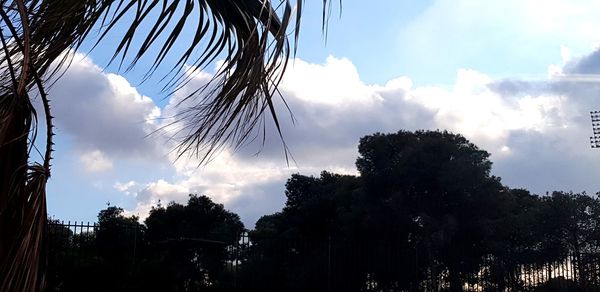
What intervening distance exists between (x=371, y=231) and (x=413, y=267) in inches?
436

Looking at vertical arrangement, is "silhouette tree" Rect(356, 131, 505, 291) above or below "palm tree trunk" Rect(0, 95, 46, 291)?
above

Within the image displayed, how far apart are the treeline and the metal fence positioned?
2 centimetres

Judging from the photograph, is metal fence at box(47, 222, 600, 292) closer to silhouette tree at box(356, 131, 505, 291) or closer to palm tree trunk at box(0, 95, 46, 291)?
silhouette tree at box(356, 131, 505, 291)

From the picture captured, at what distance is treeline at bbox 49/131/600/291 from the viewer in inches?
501

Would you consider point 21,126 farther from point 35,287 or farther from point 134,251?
point 134,251

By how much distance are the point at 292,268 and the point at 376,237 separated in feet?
30.6

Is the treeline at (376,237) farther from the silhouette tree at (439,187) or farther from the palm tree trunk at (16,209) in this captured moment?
the palm tree trunk at (16,209)

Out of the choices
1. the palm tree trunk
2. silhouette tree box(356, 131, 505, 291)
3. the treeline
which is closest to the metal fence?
the treeline

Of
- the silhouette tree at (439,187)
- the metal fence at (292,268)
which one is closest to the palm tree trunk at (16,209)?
the metal fence at (292,268)

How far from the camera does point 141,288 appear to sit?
12.4 meters

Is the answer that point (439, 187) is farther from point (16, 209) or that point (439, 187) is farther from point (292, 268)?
point (16, 209)

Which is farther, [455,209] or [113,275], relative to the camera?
[455,209]

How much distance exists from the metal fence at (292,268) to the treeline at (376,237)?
0.08ft

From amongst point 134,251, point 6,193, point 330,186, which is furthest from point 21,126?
point 330,186
